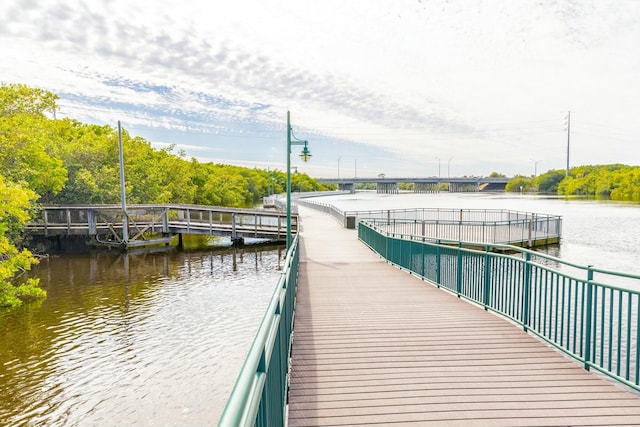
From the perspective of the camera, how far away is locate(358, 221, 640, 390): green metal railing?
4.83 m

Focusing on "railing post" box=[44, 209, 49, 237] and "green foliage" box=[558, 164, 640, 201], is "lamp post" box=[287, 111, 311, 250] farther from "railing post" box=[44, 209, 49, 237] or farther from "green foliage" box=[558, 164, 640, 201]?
"green foliage" box=[558, 164, 640, 201]

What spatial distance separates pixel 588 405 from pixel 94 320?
589 inches

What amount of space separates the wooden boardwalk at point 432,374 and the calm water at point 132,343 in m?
4.14

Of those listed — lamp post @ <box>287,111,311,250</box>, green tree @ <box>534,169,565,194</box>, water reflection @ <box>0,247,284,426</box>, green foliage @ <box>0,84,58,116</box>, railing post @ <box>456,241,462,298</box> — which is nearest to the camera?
railing post @ <box>456,241,462,298</box>

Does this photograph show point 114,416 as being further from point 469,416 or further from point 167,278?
point 167,278

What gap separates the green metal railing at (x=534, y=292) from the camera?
4.83m

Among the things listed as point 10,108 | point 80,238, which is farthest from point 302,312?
point 80,238

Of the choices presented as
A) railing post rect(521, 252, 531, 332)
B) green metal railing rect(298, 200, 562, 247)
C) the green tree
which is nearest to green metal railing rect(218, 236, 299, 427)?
railing post rect(521, 252, 531, 332)

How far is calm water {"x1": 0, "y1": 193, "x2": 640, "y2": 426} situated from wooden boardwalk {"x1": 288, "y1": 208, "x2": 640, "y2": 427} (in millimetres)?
4138

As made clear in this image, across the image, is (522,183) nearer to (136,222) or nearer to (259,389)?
(136,222)

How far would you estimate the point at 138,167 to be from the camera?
142 feet

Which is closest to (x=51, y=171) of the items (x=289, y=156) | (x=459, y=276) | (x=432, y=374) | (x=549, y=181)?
(x=289, y=156)

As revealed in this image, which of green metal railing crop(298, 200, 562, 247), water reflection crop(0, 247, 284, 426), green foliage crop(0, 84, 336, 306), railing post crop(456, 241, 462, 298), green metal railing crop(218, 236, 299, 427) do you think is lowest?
water reflection crop(0, 247, 284, 426)

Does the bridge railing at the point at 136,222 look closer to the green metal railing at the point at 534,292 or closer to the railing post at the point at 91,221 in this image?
the railing post at the point at 91,221
